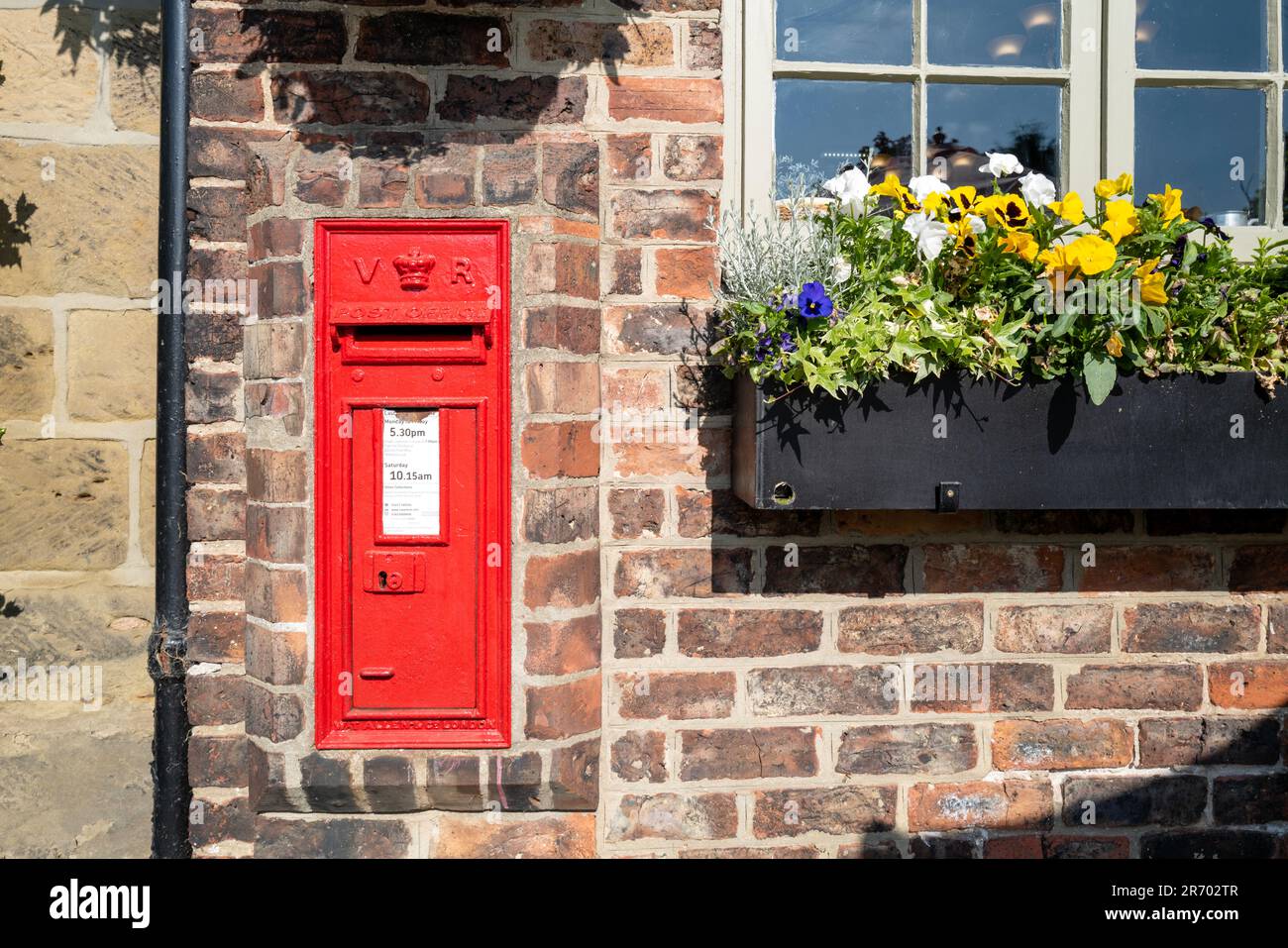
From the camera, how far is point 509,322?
2072 millimetres

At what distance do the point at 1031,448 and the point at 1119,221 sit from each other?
540mm

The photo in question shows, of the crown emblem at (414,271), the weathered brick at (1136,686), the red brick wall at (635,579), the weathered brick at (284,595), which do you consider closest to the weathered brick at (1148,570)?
the red brick wall at (635,579)

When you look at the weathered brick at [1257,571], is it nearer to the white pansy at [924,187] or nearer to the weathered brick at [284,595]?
the white pansy at [924,187]

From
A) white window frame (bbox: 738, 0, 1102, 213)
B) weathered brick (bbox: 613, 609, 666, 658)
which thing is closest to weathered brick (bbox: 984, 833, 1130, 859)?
weathered brick (bbox: 613, 609, 666, 658)

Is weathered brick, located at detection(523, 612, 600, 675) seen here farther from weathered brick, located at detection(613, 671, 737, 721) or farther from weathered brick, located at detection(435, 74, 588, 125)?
weathered brick, located at detection(435, 74, 588, 125)

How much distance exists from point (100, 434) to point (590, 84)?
153 centimetres

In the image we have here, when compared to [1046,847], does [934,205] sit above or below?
above

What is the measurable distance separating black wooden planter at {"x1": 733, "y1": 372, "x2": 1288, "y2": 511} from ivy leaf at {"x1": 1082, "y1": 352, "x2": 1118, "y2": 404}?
0.03 meters

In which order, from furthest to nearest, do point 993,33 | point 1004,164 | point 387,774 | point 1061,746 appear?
1. point 993,33
2. point 1061,746
3. point 1004,164
4. point 387,774

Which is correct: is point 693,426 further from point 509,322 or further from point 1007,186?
point 1007,186

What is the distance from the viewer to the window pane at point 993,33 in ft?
7.89

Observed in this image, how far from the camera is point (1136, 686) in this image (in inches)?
91.0

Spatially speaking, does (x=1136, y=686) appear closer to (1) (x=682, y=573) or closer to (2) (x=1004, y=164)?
(1) (x=682, y=573)

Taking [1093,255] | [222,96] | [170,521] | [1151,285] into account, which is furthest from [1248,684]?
[222,96]
